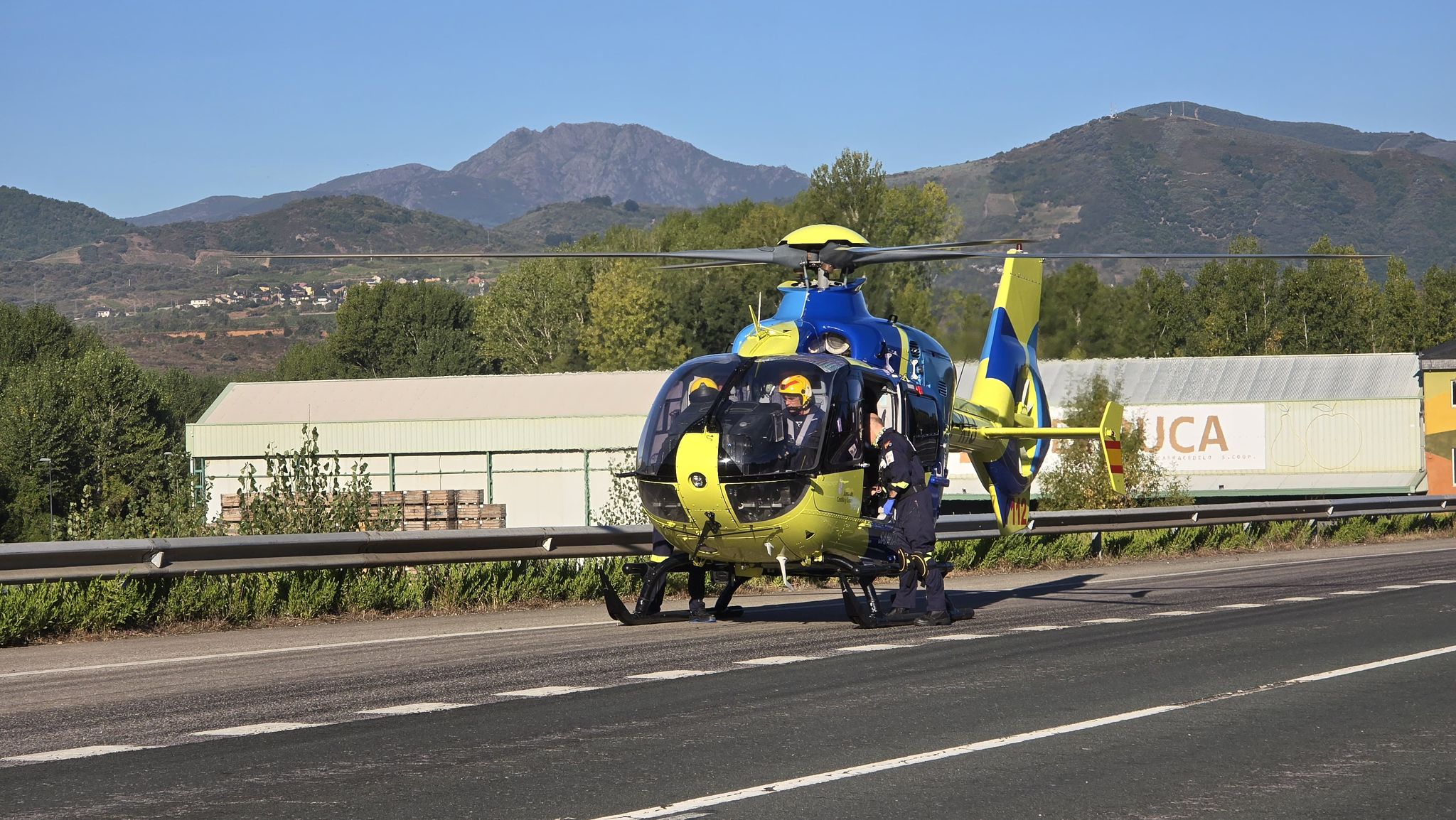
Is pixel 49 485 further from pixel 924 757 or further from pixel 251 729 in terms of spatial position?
pixel 924 757

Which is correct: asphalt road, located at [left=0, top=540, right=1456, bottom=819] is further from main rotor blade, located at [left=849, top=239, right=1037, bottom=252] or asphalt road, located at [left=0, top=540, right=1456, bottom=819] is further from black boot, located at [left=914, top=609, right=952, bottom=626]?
main rotor blade, located at [left=849, top=239, right=1037, bottom=252]

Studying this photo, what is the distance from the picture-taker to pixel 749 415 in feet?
40.4

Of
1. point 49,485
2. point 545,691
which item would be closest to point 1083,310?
point 49,485

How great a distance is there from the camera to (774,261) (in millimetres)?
14852

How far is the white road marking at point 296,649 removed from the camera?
413 inches

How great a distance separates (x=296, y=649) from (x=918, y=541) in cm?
516

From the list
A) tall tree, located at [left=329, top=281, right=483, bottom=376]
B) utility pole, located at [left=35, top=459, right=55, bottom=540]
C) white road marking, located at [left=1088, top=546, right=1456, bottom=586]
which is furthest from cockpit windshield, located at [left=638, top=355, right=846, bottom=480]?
tall tree, located at [left=329, top=281, right=483, bottom=376]

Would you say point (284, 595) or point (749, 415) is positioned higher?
point (749, 415)

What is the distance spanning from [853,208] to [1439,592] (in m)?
78.6

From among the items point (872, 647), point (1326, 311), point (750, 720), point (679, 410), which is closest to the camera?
point (750, 720)

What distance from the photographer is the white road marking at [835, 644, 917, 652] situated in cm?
1139

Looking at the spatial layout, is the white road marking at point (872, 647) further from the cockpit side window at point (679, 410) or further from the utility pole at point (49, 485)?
the utility pole at point (49, 485)

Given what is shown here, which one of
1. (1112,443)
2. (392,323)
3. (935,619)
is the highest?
(392,323)

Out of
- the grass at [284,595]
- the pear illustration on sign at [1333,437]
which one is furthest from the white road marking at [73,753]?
the pear illustration on sign at [1333,437]
